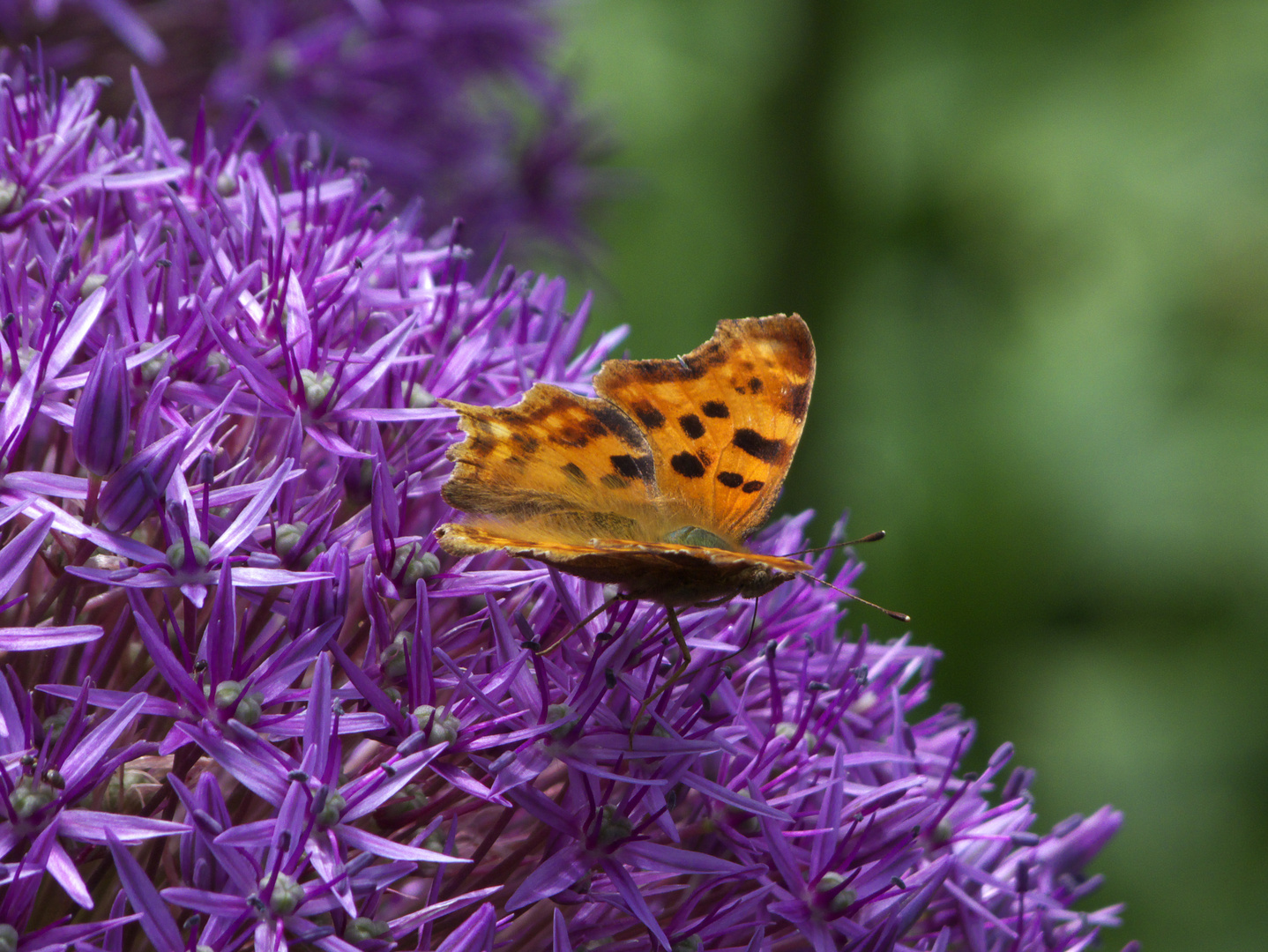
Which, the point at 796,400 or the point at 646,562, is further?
the point at 796,400

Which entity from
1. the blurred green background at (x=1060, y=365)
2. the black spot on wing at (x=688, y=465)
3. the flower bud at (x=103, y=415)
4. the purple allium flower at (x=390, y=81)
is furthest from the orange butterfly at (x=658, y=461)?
the blurred green background at (x=1060, y=365)

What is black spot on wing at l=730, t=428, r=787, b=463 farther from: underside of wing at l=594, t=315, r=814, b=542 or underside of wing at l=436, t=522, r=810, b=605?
underside of wing at l=436, t=522, r=810, b=605

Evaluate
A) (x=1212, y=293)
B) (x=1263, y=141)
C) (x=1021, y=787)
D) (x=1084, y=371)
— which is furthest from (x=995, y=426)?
(x=1021, y=787)

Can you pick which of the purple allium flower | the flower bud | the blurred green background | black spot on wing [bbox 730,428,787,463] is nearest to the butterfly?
black spot on wing [bbox 730,428,787,463]

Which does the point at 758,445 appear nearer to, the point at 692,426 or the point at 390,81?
the point at 692,426

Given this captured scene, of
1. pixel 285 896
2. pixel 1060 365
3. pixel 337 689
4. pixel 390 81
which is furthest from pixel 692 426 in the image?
pixel 1060 365

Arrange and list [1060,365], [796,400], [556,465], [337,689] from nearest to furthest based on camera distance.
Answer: [337,689] → [556,465] → [796,400] → [1060,365]

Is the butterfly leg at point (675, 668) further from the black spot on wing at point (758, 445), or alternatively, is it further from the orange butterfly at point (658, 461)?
the black spot on wing at point (758, 445)
